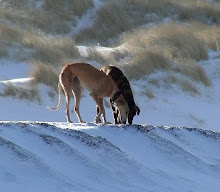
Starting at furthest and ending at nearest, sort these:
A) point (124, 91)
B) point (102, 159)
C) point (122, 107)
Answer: point (124, 91), point (122, 107), point (102, 159)

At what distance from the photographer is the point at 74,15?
2941cm

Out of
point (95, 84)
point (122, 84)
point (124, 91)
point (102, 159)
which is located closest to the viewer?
point (102, 159)

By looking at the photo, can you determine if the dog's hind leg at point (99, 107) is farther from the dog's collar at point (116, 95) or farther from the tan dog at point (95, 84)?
the dog's collar at point (116, 95)

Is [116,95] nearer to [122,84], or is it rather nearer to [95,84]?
[95,84]

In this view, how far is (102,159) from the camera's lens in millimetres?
10352

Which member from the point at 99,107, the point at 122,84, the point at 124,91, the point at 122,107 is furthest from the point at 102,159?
the point at 122,84

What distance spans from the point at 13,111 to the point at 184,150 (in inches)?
243

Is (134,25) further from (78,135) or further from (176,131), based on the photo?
(78,135)

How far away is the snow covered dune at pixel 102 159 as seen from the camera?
913 cm

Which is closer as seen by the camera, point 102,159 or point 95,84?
point 102,159

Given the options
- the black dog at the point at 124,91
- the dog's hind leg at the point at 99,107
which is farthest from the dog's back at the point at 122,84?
the dog's hind leg at the point at 99,107

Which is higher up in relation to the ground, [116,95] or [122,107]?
[116,95]

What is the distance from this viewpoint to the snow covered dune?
9133mm

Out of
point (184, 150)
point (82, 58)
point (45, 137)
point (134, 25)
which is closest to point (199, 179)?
point (184, 150)
